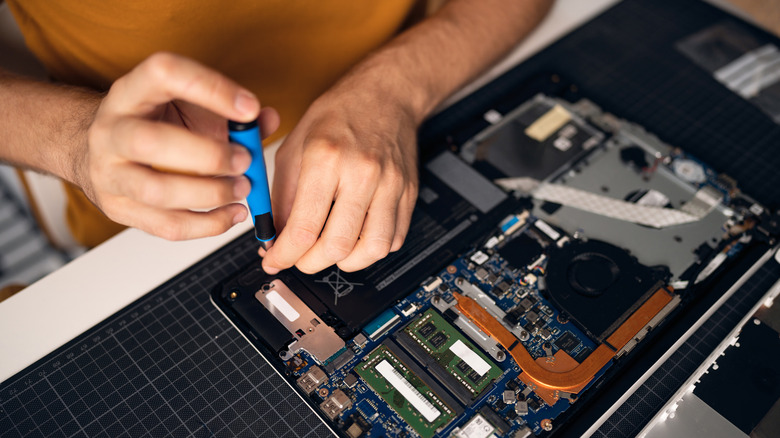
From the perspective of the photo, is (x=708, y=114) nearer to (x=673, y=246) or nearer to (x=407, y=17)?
(x=673, y=246)

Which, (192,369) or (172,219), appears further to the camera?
(192,369)

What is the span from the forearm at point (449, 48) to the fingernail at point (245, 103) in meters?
0.94

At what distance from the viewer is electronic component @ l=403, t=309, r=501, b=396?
5.35 ft

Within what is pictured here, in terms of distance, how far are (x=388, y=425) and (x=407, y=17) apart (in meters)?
1.91

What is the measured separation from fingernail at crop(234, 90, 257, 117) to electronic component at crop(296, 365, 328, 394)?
29.8 inches

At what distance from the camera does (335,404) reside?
1.59 m

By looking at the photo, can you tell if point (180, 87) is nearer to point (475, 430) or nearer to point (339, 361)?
point (339, 361)

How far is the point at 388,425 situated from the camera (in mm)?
1558

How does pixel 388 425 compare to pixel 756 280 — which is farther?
pixel 756 280

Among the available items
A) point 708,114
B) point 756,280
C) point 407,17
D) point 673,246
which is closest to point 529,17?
point 407,17

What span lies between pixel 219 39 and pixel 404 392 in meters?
1.49

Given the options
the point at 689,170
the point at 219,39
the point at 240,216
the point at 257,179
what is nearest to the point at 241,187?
the point at 257,179

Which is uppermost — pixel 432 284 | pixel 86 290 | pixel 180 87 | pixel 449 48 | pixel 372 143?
pixel 449 48

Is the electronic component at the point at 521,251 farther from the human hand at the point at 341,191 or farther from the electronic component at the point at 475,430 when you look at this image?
the electronic component at the point at 475,430
